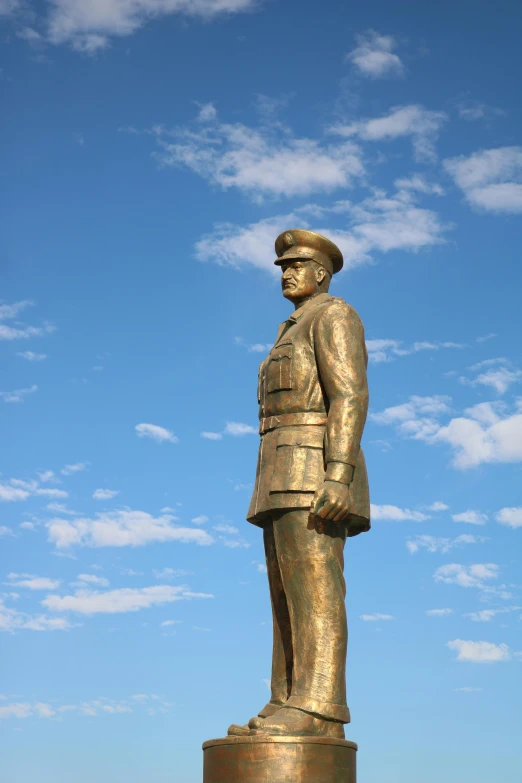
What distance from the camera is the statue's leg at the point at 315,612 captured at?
9031mm

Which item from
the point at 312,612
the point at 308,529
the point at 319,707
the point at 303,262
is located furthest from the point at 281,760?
the point at 303,262

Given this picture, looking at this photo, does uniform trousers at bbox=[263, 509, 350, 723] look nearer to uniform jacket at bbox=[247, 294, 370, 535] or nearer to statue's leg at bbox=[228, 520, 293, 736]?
statue's leg at bbox=[228, 520, 293, 736]

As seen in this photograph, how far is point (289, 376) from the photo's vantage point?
9.75 metres

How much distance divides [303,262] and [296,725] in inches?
166

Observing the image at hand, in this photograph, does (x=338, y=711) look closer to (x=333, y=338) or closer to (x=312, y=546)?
(x=312, y=546)

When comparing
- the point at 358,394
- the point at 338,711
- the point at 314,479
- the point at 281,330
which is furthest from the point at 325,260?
the point at 338,711

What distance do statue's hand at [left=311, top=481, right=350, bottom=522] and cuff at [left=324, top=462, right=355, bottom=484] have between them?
42 mm

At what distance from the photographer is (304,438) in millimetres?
9508

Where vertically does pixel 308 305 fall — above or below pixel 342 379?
above

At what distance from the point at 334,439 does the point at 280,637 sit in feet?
6.11

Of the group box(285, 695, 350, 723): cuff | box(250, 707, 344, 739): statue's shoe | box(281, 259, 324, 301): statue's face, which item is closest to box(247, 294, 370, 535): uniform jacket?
box(281, 259, 324, 301): statue's face

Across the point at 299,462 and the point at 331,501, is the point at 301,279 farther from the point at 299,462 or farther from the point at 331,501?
the point at 331,501

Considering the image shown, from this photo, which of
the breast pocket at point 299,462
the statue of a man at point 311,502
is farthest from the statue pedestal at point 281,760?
the breast pocket at point 299,462

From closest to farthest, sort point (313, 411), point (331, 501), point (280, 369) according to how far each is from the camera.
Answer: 1. point (331, 501)
2. point (313, 411)
3. point (280, 369)
